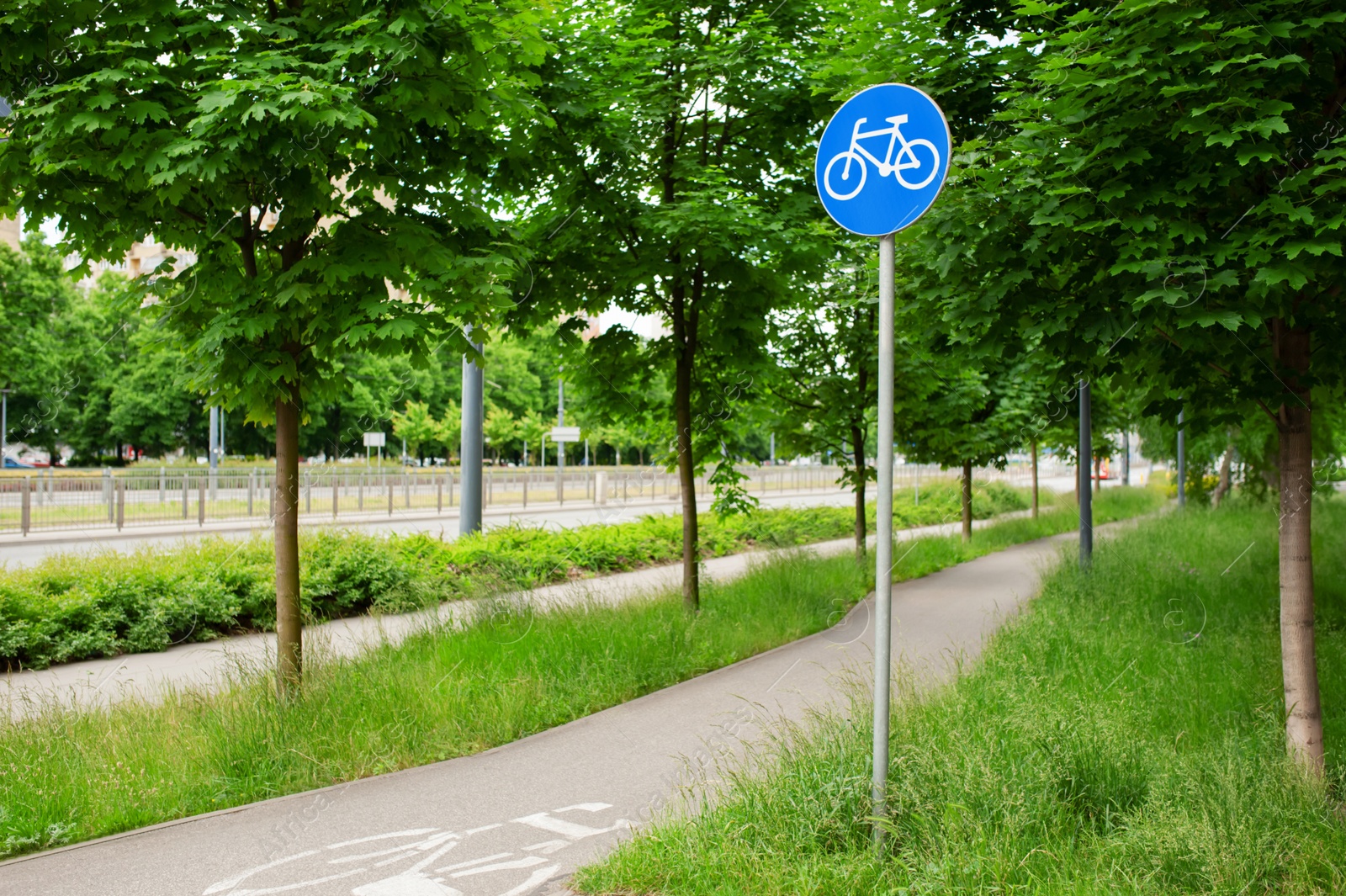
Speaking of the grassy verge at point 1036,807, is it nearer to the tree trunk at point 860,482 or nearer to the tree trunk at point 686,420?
the tree trunk at point 686,420

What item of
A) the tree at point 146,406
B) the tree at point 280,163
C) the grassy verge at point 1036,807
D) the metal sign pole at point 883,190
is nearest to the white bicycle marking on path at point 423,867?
the grassy verge at point 1036,807

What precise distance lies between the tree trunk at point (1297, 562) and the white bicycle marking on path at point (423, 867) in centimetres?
361

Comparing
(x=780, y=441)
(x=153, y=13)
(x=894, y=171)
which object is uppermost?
(x=153, y=13)

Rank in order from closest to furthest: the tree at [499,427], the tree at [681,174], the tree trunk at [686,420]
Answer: the tree at [681,174], the tree trunk at [686,420], the tree at [499,427]

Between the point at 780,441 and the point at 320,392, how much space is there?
9.37 meters

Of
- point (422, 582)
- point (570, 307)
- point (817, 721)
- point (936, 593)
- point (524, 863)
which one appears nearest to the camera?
point (524, 863)

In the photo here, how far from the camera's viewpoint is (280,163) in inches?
205

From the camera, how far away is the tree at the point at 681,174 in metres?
8.04

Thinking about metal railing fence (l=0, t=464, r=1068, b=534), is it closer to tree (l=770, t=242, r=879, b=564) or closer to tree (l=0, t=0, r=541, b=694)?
tree (l=770, t=242, r=879, b=564)

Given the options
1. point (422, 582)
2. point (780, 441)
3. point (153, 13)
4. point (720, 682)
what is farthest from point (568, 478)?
point (153, 13)

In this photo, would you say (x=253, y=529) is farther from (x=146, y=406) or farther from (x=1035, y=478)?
(x=146, y=406)

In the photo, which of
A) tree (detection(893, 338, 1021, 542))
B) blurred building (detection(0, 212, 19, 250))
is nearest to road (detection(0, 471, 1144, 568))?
tree (detection(893, 338, 1021, 542))

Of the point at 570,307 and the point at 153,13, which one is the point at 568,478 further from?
the point at 153,13

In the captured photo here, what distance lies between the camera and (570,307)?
8.61 m
